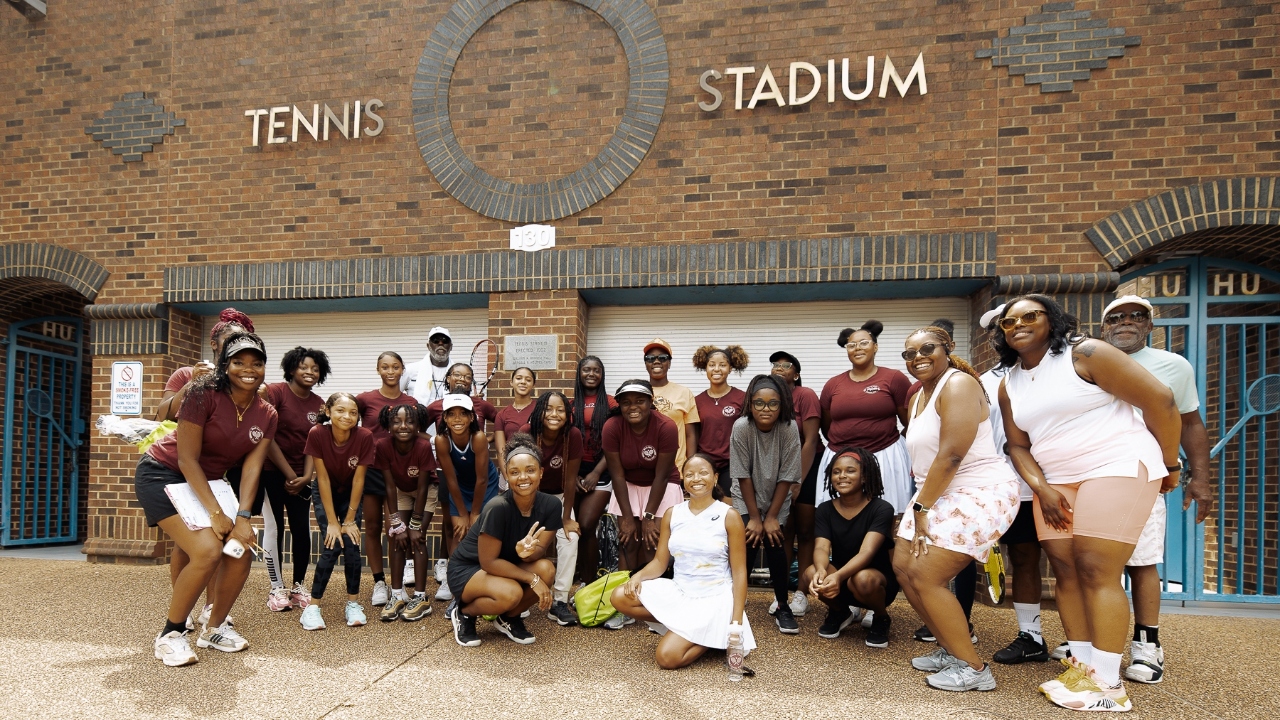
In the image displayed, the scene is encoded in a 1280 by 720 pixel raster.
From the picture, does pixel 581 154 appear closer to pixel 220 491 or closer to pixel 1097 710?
pixel 220 491

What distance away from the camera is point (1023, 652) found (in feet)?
14.9

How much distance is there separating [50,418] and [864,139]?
9.19 meters

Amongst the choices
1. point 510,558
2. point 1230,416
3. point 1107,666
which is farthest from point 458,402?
point 1230,416

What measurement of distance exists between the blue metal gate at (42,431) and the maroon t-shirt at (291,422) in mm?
5127

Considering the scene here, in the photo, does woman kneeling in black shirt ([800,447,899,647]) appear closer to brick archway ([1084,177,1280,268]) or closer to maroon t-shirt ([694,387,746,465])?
maroon t-shirt ([694,387,746,465])

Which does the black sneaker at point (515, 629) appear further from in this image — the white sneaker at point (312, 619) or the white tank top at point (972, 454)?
the white tank top at point (972, 454)

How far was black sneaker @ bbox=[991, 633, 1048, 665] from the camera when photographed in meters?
4.52

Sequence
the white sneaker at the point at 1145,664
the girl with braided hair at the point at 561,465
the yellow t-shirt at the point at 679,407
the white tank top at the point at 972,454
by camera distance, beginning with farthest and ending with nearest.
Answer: the yellow t-shirt at the point at 679,407
the girl with braided hair at the point at 561,465
the white sneaker at the point at 1145,664
the white tank top at the point at 972,454

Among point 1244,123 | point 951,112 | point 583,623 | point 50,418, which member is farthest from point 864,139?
point 50,418

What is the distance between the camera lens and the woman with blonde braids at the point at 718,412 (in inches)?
232

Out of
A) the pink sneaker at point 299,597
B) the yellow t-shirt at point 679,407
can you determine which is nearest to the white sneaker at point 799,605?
the yellow t-shirt at point 679,407

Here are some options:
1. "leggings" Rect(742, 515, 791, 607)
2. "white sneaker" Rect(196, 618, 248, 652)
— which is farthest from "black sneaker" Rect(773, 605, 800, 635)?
"white sneaker" Rect(196, 618, 248, 652)

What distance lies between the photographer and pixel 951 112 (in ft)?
21.4

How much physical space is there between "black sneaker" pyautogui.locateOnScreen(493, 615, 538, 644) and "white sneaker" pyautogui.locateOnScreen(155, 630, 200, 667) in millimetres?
1666
